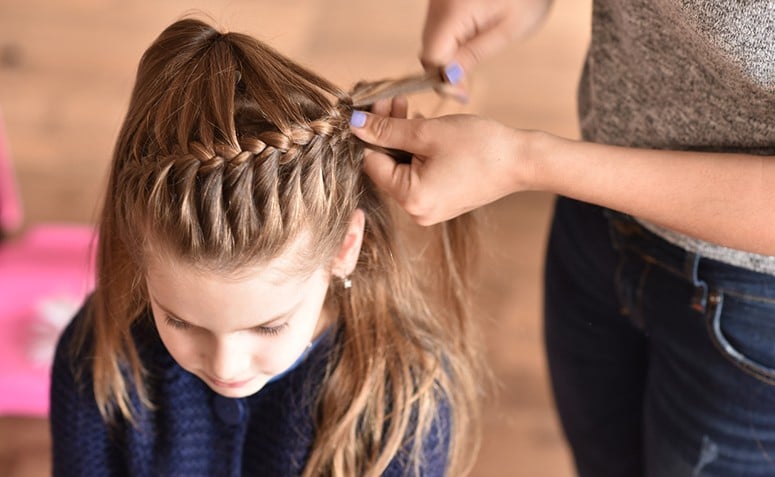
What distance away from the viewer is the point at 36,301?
1.76 metres

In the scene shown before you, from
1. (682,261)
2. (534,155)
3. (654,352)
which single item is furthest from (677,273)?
(534,155)

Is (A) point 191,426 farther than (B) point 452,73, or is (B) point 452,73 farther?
(A) point 191,426

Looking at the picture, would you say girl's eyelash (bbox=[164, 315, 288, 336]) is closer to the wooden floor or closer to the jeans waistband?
the jeans waistband

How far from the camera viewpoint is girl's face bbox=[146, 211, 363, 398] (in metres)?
0.83

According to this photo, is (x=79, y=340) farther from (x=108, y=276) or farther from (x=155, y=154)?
(x=155, y=154)

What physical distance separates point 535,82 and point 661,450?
1.60m

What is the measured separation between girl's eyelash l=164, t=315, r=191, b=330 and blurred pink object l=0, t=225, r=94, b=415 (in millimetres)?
755

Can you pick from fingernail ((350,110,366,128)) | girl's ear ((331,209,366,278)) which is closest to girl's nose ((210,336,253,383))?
girl's ear ((331,209,366,278))

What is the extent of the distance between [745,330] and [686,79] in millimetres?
248

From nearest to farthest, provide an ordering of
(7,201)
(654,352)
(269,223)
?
(269,223) → (654,352) → (7,201)

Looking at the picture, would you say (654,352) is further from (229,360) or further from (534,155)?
(229,360)

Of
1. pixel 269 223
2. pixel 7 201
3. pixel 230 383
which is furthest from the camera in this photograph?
pixel 7 201

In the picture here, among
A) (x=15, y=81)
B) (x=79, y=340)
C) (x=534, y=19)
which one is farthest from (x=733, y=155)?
(x=15, y=81)

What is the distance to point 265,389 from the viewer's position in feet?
3.42
